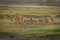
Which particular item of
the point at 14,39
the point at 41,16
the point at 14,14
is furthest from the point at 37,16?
the point at 14,39

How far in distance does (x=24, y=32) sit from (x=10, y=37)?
234mm

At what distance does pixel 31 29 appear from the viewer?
7.04 ft

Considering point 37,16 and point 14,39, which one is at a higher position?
point 37,16

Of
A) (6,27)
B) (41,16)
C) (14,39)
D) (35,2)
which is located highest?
(35,2)

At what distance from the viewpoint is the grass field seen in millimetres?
2115

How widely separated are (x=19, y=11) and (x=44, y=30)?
505mm

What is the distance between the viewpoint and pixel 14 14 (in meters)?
2.14

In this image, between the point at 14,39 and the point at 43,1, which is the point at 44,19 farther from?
the point at 14,39

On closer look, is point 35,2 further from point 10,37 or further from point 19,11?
point 10,37

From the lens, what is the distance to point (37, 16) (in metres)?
2.16

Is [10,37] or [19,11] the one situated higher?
[19,11]

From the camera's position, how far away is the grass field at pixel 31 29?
2115mm

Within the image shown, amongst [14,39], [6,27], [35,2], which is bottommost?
[14,39]

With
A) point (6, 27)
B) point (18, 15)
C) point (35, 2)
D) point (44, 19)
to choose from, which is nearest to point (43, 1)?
point (35, 2)
